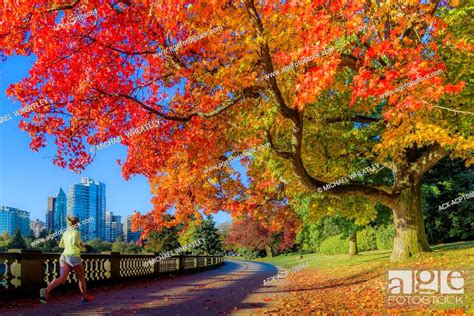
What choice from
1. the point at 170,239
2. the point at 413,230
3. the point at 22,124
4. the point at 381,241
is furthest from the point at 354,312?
the point at 170,239

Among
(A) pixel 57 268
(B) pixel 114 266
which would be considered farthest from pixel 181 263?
(A) pixel 57 268

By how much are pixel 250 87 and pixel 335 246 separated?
36644 mm

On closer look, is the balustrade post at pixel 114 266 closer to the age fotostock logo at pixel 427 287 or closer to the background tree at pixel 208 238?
the age fotostock logo at pixel 427 287

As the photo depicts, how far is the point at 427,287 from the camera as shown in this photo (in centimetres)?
1157

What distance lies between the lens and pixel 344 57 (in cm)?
1342

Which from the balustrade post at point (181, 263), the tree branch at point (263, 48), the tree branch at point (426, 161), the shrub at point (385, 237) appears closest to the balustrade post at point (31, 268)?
the tree branch at point (263, 48)

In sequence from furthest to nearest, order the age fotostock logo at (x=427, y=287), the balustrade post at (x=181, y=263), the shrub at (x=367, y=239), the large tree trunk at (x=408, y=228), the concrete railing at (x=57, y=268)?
the shrub at (x=367, y=239) → the balustrade post at (x=181, y=263) → the large tree trunk at (x=408, y=228) → the concrete railing at (x=57, y=268) → the age fotostock logo at (x=427, y=287)

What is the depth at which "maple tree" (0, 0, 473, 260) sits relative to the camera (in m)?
9.98

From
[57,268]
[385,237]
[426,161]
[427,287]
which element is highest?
[426,161]

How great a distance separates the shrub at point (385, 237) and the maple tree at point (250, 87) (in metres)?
18.8

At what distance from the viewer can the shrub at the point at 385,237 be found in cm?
3997

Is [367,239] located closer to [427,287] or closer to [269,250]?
[269,250]

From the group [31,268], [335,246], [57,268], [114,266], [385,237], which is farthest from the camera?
[335,246]

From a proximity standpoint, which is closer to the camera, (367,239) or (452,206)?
(452,206)
